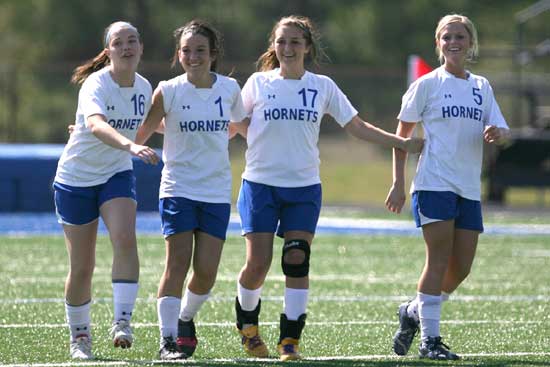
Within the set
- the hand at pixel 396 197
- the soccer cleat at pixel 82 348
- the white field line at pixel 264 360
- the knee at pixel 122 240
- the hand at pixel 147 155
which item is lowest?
the white field line at pixel 264 360

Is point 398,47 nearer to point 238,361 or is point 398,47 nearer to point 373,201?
point 373,201

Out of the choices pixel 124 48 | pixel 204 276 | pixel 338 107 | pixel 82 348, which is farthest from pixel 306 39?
pixel 82 348

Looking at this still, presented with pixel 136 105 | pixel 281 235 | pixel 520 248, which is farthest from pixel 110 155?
pixel 520 248

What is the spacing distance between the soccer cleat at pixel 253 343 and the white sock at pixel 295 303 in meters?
0.22

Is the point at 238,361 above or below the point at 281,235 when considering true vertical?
below

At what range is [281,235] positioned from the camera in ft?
22.3

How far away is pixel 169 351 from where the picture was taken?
6.46m

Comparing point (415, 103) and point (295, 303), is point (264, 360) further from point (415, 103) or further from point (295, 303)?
point (415, 103)

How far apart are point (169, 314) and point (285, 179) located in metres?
0.96

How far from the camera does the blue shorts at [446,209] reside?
22.0 feet

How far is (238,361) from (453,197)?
4.79ft

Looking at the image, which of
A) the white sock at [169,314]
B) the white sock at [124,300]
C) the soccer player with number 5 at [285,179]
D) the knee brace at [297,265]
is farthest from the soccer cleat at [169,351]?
the knee brace at [297,265]

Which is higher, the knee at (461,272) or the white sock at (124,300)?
the knee at (461,272)

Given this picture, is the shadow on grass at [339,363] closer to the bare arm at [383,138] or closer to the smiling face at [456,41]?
the bare arm at [383,138]
